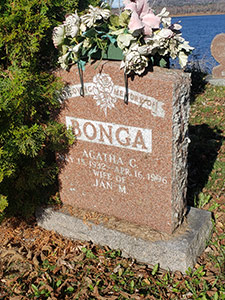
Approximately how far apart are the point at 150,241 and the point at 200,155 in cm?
239

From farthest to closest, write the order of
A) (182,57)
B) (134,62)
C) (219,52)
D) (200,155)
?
1. (219,52)
2. (200,155)
3. (182,57)
4. (134,62)

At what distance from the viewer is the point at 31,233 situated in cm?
351

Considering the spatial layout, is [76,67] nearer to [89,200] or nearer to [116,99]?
[116,99]

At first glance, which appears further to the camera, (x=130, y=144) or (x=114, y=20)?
(x=130, y=144)

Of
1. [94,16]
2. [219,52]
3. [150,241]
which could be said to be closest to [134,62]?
[94,16]

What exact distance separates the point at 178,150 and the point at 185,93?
45 centimetres

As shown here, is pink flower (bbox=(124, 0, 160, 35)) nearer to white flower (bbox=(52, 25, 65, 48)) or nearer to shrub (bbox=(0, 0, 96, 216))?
white flower (bbox=(52, 25, 65, 48))

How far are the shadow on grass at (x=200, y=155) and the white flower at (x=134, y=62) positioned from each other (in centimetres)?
182

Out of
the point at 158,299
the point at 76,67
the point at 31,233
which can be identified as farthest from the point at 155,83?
the point at 31,233

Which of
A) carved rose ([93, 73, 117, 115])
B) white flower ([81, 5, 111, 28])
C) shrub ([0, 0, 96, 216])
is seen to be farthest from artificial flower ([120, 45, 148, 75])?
shrub ([0, 0, 96, 216])

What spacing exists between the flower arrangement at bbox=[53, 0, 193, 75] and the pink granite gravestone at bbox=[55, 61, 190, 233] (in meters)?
0.12

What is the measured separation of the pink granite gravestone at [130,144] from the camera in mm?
2641

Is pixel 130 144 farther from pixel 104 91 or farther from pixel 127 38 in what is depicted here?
pixel 127 38

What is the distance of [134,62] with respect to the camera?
252 centimetres
